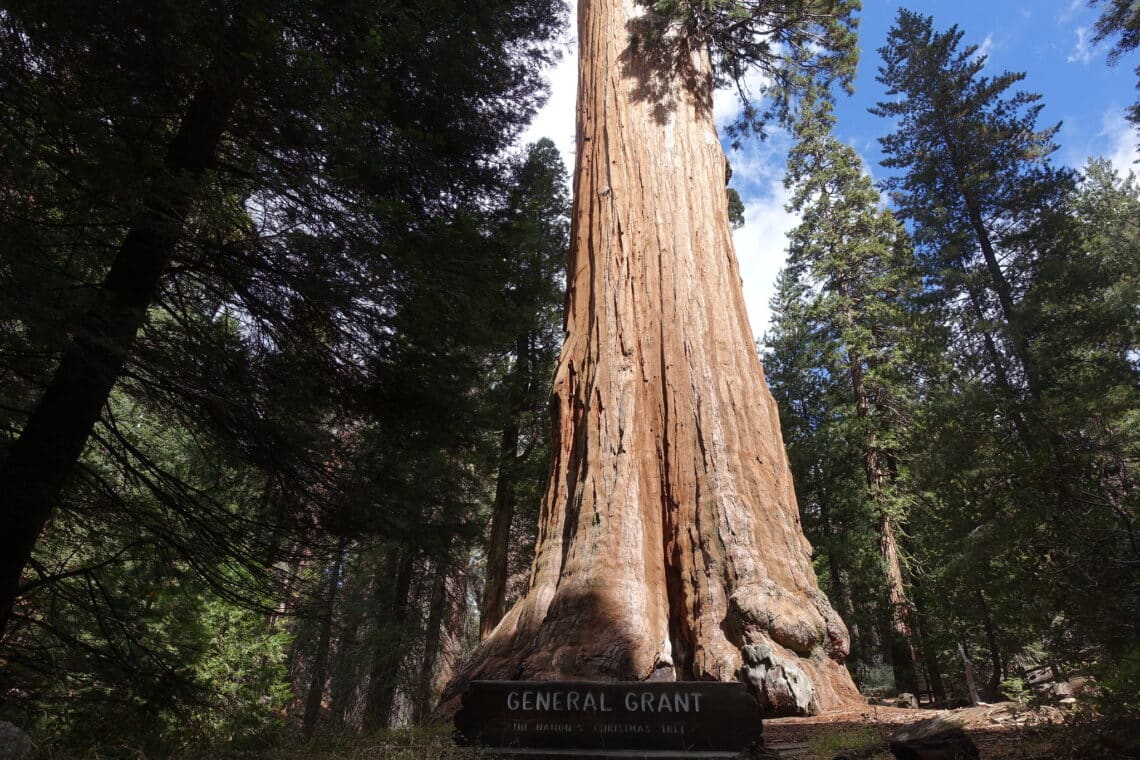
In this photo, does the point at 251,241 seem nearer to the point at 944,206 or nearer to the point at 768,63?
the point at 768,63

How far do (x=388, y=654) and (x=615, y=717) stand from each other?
977cm

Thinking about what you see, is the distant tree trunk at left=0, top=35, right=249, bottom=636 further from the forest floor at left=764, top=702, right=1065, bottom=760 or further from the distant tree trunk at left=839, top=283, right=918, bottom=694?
the distant tree trunk at left=839, top=283, right=918, bottom=694

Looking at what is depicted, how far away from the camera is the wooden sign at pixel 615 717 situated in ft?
10.6

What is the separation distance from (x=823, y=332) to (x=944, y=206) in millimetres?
6250

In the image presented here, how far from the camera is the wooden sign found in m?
3.24

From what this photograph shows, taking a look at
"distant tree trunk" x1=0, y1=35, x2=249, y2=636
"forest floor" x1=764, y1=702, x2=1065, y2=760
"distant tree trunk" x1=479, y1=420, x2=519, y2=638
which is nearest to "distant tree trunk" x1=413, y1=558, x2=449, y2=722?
"distant tree trunk" x1=479, y1=420, x2=519, y2=638

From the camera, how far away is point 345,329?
550 cm

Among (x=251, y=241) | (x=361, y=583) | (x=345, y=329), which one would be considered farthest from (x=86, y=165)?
(x=361, y=583)

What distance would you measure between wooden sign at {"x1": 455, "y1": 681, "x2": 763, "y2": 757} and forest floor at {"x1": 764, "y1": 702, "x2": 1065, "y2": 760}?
539 millimetres

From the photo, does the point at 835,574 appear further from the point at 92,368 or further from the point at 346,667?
the point at 92,368

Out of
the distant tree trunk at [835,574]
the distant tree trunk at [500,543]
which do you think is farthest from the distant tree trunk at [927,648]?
the distant tree trunk at [500,543]

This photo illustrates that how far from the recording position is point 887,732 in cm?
374

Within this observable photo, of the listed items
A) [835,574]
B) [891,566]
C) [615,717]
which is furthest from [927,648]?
[615,717]

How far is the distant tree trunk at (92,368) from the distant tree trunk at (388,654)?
732cm
